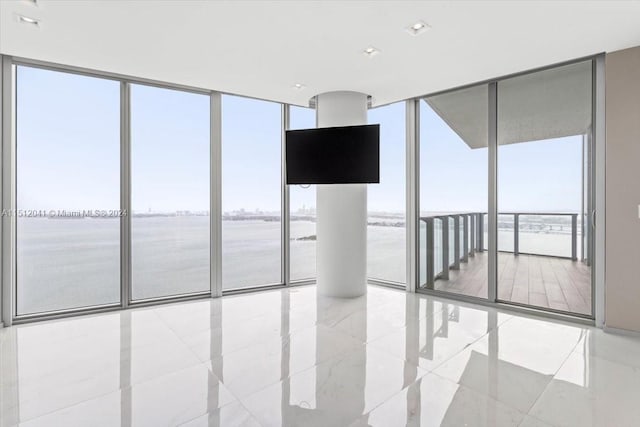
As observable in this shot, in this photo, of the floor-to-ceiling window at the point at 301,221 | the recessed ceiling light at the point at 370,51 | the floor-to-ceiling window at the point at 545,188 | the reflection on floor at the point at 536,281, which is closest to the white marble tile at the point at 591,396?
the reflection on floor at the point at 536,281

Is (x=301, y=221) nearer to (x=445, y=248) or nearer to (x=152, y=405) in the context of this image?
(x=445, y=248)

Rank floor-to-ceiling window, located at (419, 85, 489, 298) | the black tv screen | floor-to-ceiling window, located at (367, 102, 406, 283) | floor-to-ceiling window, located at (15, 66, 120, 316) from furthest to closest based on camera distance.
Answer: floor-to-ceiling window, located at (367, 102, 406, 283)
floor-to-ceiling window, located at (419, 85, 489, 298)
the black tv screen
floor-to-ceiling window, located at (15, 66, 120, 316)

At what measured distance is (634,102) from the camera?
3.19 meters

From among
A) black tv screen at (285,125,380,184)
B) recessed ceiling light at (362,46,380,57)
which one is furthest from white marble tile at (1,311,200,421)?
recessed ceiling light at (362,46,380,57)

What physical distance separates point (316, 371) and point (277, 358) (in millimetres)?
388

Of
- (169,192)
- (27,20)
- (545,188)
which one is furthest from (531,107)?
(27,20)

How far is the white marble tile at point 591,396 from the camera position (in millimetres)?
1953

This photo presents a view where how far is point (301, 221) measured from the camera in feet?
17.8

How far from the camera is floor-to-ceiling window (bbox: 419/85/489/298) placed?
441 cm

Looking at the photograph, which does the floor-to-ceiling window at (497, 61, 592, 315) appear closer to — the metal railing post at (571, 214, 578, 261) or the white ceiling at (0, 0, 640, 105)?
the metal railing post at (571, 214, 578, 261)

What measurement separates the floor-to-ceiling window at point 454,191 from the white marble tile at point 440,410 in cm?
249

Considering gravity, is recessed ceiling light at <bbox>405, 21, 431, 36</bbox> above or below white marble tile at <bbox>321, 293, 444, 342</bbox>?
above

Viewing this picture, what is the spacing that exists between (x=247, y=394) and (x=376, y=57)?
3267 mm

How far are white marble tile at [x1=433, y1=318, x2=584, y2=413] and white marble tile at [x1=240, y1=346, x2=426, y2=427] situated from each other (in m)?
0.38
